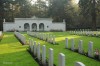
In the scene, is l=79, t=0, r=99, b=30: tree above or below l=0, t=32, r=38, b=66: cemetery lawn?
above

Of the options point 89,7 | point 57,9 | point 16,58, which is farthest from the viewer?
point 57,9

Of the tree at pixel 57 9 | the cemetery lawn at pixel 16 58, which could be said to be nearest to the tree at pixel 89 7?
the tree at pixel 57 9

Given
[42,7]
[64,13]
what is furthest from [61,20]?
[42,7]

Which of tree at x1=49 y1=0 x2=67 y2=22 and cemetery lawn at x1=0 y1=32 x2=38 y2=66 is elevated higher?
tree at x1=49 y1=0 x2=67 y2=22

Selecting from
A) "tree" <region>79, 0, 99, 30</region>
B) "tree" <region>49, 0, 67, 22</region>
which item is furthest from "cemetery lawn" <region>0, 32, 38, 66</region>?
"tree" <region>49, 0, 67, 22</region>

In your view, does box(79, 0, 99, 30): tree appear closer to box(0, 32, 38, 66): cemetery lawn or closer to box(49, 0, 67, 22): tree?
box(49, 0, 67, 22): tree

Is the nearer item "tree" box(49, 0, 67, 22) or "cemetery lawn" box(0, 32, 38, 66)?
"cemetery lawn" box(0, 32, 38, 66)

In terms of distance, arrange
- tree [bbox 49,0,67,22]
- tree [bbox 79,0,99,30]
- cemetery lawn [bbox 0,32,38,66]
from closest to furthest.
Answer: cemetery lawn [bbox 0,32,38,66] → tree [bbox 79,0,99,30] → tree [bbox 49,0,67,22]

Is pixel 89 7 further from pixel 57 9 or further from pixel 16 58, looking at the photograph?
pixel 16 58

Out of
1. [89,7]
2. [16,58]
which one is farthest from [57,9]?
[16,58]

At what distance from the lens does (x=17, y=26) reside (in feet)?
252

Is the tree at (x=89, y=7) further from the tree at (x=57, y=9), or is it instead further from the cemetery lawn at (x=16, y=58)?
the cemetery lawn at (x=16, y=58)

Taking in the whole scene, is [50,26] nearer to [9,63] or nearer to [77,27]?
[77,27]

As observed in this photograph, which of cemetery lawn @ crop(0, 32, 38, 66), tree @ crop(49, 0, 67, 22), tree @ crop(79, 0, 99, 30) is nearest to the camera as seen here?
cemetery lawn @ crop(0, 32, 38, 66)
